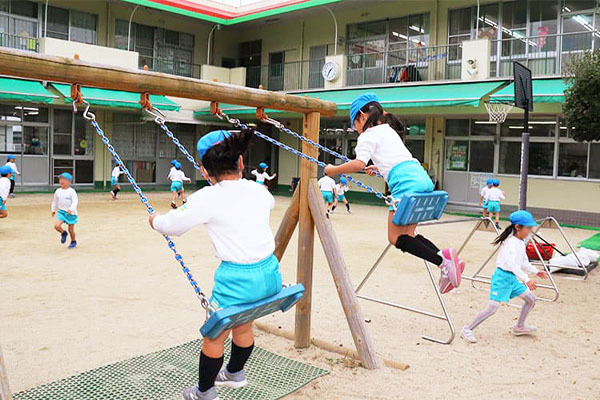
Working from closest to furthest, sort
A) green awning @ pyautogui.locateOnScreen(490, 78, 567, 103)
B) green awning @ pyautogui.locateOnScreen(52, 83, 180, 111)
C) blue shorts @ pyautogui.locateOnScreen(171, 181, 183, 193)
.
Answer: green awning @ pyautogui.locateOnScreen(490, 78, 567, 103) → blue shorts @ pyautogui.locateOnScreen(171, 181, 183, 193) → green awning @ pyautogui.locateOnScreen(52, 83, 180, 111)

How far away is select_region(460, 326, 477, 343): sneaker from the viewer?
4977 millimetres

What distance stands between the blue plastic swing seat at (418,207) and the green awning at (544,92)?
1050 cm

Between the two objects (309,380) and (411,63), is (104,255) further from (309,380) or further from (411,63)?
(411,63)

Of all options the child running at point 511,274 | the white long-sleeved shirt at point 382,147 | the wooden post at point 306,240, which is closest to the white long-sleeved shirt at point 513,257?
the child running at point 511,274

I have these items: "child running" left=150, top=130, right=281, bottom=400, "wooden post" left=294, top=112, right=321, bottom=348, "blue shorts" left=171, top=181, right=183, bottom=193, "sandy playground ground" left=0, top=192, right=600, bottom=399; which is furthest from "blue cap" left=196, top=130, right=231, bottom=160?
"blue shorts" left=171, top=181, right=183, bottom=193

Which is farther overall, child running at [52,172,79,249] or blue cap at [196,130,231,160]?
child running at [52,172,79,249]

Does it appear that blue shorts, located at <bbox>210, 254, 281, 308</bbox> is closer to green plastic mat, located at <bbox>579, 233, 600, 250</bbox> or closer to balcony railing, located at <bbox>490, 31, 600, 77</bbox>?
green plastic mat, located at <bbox>579, 233, 600, 250</bbox>

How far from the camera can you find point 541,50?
16.1 m

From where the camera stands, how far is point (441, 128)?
18.5 m

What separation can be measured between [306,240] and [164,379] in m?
1.51

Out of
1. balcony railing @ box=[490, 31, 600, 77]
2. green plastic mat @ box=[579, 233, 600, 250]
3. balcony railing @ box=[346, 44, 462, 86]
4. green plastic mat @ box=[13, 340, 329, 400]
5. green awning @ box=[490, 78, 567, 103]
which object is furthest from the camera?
balcony railing @ box=[346, 44, 462, 86]

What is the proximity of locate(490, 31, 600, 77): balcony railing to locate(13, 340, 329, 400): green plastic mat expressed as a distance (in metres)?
14.0

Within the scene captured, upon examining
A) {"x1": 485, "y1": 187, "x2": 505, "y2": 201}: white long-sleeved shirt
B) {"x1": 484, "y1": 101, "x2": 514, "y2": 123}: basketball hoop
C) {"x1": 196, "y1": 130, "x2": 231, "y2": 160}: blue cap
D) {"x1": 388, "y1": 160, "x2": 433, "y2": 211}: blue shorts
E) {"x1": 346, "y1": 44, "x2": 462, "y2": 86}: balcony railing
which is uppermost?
{"x1": 346, "y1": 44, "x2": 462, "y2": 86}: balcony railing

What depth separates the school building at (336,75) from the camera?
15.7 m
